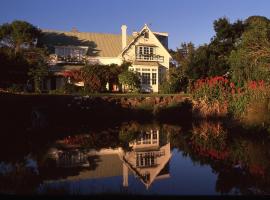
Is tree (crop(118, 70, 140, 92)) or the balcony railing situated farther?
the balcony railing

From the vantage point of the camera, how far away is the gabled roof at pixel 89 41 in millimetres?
50062

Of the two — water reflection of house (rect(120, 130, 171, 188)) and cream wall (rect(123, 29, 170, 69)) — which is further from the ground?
cream wall (rect(123, 29, 170, 69))

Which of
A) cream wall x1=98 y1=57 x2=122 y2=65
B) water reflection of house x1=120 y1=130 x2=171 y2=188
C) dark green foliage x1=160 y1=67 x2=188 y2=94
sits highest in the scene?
cream wall x1=98 y1=57 x2=122 y2=65

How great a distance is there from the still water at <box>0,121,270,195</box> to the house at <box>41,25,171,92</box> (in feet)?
91.8

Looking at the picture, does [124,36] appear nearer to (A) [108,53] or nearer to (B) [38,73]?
(A) [108,53]

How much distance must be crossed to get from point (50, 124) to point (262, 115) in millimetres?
13112

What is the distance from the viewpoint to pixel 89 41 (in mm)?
52375

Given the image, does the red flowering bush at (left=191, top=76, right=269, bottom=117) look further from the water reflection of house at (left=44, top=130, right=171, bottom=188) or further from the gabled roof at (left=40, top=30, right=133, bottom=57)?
the gabled roof at (left=40, top=30, right=133, bottom=57)

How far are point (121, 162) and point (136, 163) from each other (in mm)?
523

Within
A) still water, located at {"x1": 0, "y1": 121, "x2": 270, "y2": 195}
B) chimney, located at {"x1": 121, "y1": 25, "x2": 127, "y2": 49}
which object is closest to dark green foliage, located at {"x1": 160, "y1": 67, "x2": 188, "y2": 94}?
chimney, located at {"x1": 121, "y1": 25, "x2": 127, "y2": 49}

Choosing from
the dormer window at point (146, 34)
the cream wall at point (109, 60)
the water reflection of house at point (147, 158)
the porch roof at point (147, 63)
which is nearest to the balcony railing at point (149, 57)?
the porch roof at point (147, 63)

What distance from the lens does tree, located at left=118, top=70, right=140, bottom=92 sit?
44272mm

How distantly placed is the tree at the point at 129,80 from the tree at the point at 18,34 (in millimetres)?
12177

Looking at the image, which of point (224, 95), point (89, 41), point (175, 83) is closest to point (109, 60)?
point (89, 41)
